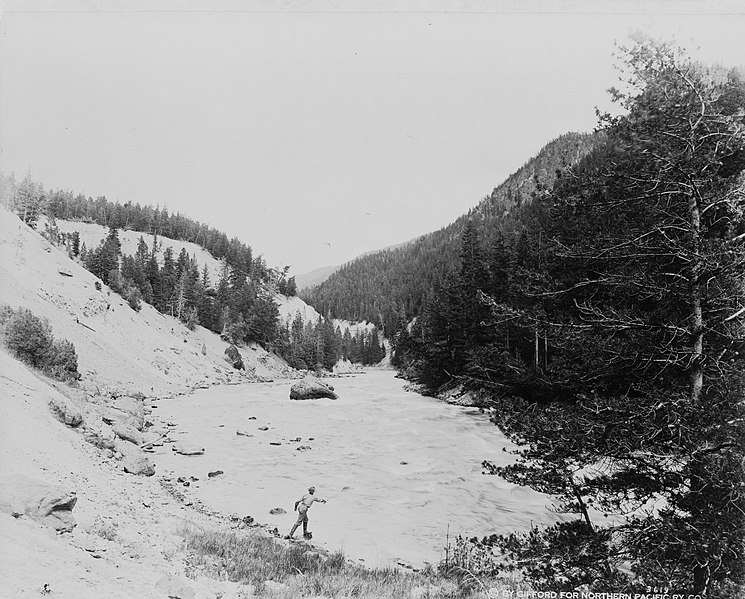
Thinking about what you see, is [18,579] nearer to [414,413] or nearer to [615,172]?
[615,172]

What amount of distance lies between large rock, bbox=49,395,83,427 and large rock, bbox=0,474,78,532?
745 cm

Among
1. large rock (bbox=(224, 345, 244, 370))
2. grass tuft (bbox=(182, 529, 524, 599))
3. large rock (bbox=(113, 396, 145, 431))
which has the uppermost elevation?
grass tuft (bbox=(182, 529, 524, 599))

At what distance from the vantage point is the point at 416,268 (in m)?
148

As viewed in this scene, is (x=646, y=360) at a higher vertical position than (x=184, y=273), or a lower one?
lower

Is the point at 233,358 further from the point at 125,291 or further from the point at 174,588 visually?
the point at 174,588

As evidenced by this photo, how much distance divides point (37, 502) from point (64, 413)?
26.6 feet

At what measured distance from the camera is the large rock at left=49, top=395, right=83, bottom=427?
12664mm

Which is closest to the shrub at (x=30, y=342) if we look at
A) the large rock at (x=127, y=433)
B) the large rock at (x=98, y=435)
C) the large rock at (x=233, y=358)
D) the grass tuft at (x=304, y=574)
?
the large rock at (x=127, y=433)

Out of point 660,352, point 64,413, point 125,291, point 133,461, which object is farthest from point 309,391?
point 660,352

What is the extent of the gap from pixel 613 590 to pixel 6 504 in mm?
8231

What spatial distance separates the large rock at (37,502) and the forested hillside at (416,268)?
10770cm

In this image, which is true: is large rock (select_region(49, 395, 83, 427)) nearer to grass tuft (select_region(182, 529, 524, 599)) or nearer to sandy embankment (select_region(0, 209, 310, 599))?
sandy embankment (select_region(0, 209, 310, 599))

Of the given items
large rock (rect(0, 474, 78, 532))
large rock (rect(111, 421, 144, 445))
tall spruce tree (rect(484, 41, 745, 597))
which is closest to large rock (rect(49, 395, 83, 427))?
large rock (rect(111, 421, 144, 445))

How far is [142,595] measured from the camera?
5.08 m
